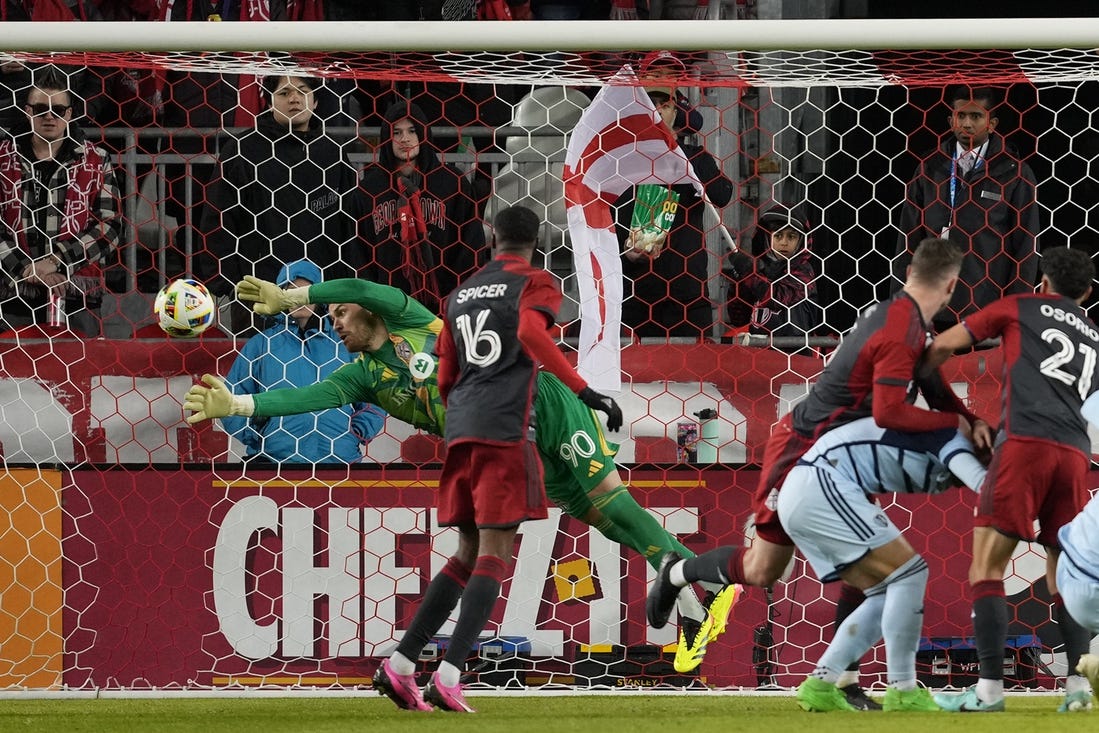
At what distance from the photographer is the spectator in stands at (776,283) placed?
6.94 m

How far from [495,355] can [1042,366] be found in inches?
72.2

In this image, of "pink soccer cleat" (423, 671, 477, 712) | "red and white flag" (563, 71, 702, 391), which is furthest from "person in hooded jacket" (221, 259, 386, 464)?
"pink soccer cleat" (423, 671, 477, 712)

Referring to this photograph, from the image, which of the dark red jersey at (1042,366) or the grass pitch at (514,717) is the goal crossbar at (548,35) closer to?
the dark red jersey at (1042,366)

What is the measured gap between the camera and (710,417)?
660 centimetres

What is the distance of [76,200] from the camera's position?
6875 mm

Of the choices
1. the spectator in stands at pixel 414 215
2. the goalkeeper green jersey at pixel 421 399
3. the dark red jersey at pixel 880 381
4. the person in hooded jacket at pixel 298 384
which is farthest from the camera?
the spectator in stands at pixel 414 215

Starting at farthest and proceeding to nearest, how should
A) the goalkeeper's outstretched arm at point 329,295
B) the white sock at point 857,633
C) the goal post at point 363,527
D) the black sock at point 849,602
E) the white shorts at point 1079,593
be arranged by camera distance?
the goal post at point 363,527 < the goalkeeper's outstretched arm at point 329,295 < the black sock at point 849,602 < the white sock at point 857,633 < the white shorts at point 1079,593

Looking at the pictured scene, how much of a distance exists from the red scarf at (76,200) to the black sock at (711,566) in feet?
9.76

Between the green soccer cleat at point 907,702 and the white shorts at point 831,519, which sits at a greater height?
the white shorts at point 831,519

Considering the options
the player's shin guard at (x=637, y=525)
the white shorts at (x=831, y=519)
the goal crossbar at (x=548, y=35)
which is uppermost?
the goal crossbar at (x=548, y=35)

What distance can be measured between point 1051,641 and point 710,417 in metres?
1.70

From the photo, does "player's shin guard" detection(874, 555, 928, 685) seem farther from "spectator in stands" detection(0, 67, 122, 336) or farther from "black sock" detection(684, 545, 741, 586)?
"spectator in stands" detection(0, 67, 122, 336)

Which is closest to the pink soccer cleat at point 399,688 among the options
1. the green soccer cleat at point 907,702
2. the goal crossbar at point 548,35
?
the green soccer cleat at point 907,702

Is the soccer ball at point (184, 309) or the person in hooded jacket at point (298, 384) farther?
the person in hooded jacket at point (298, 384)
